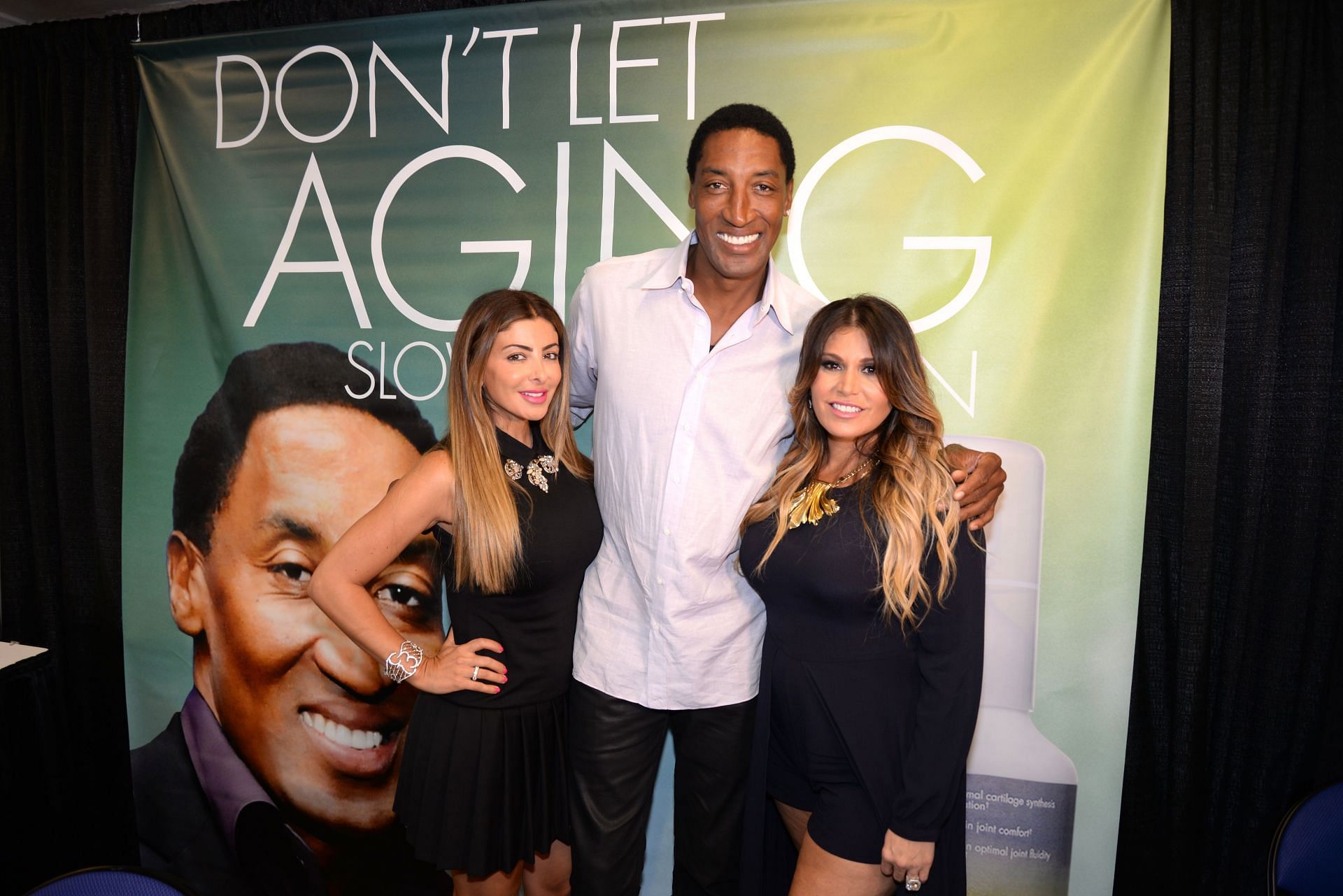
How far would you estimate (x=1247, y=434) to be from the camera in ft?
6.70

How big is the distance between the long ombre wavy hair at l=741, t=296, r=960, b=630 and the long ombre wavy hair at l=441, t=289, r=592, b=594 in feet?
1.74

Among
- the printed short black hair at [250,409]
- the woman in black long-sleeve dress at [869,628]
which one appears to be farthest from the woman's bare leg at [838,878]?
the printed short black hair at [250,409]

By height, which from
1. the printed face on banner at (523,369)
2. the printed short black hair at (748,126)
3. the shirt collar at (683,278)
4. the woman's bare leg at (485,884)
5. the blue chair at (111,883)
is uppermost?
the printed short black hair at (748,126)

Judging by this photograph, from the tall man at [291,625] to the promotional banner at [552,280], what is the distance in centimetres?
1

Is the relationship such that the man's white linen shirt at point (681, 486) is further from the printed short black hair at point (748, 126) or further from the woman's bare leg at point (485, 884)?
the woman's bare leg at point (485, 884)

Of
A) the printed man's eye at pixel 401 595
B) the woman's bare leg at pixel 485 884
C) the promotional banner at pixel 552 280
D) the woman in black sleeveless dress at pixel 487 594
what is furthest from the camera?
the printed man's eye at pixel 401 595

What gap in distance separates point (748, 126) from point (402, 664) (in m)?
1.45

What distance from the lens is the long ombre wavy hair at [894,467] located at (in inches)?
57.5

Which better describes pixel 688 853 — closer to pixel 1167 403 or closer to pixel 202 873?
pixel 1167 403

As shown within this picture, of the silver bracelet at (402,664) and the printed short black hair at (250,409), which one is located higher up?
the printed short black hair at (250,409)

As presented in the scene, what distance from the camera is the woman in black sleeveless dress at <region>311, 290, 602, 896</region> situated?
170 cm

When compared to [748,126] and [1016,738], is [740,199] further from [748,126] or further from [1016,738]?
[1016,738]

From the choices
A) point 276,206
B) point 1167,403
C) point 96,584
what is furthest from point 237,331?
point 1167,403

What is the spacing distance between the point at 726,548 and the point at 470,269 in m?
1.30
